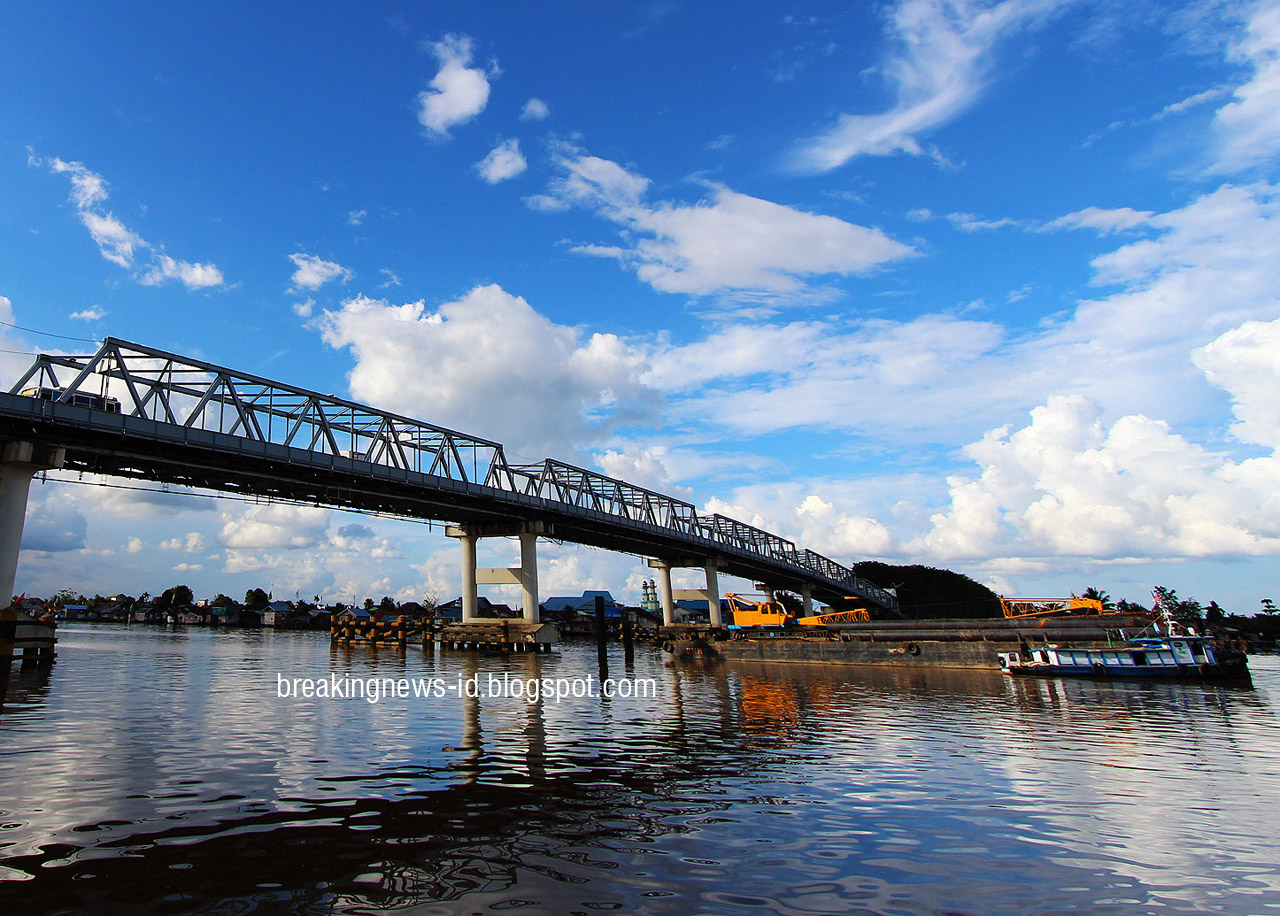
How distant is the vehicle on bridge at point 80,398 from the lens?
41.8 m

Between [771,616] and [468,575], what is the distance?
134 feet

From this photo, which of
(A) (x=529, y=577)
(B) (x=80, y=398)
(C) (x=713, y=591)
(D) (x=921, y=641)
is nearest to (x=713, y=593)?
(C) (x=713, y=591)

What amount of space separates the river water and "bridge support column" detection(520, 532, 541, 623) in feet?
183

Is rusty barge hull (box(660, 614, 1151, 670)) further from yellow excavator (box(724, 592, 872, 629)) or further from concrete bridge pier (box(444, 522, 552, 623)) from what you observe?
concrete bridge pier (box(444, 522, 552, 623))

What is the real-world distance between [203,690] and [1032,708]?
133ft

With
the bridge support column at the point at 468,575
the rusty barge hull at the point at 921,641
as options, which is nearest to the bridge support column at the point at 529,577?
the bridge support column at the point at 468,575

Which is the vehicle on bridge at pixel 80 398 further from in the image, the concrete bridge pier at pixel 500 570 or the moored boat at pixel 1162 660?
the moored boat at pixel 1162 660

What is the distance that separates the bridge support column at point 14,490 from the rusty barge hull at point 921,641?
61.4 m

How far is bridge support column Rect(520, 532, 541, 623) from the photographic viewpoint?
8381 cm

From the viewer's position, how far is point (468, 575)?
85750 millimetres

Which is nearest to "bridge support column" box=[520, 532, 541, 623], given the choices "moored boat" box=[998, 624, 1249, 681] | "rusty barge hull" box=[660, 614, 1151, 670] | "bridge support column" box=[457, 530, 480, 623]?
"bridge support column" box=[457, 530, 480, 623]

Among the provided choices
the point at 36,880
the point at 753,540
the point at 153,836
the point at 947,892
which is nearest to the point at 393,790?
the point at 153,836

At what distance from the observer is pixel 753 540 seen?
148m

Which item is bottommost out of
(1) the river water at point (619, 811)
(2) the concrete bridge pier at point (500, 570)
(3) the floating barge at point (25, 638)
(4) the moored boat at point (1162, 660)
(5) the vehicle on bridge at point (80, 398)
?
(4) the moored boat at point (1162, 660)
